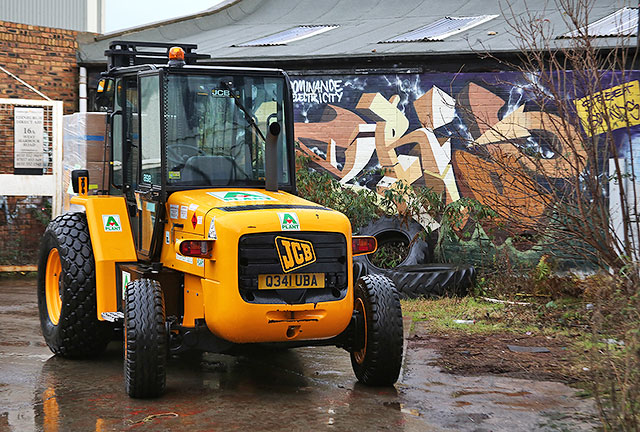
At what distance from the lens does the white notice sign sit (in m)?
14.1

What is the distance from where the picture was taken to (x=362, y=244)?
6.96 m

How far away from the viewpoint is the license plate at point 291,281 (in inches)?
247

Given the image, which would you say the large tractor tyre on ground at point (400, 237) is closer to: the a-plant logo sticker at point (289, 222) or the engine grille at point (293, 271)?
the engine grille at point (293, 271)

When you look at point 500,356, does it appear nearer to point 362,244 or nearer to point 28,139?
point 362,244

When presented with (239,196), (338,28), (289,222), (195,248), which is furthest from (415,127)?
(195,248)

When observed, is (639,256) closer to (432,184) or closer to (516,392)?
Answer: (516,392)

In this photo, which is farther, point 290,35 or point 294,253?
point 290,35

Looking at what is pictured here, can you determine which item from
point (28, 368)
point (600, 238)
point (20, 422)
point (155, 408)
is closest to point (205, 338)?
point (155, 408)

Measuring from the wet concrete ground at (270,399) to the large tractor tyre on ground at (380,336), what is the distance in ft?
0.47

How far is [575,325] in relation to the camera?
30.6 feet

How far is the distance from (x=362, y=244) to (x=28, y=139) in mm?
9045

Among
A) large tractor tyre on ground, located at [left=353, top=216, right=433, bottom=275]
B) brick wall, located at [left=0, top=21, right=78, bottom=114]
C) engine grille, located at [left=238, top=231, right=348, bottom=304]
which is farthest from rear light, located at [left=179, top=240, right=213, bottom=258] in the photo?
brick wall, located at [left=0, top=21, right=78, bottom=114]

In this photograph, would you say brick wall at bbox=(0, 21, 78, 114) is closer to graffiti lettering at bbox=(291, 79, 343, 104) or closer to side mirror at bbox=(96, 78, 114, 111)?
graffiti lettering at bbox=(291, 79, 343, 104)

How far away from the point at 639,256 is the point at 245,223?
4197 mm
